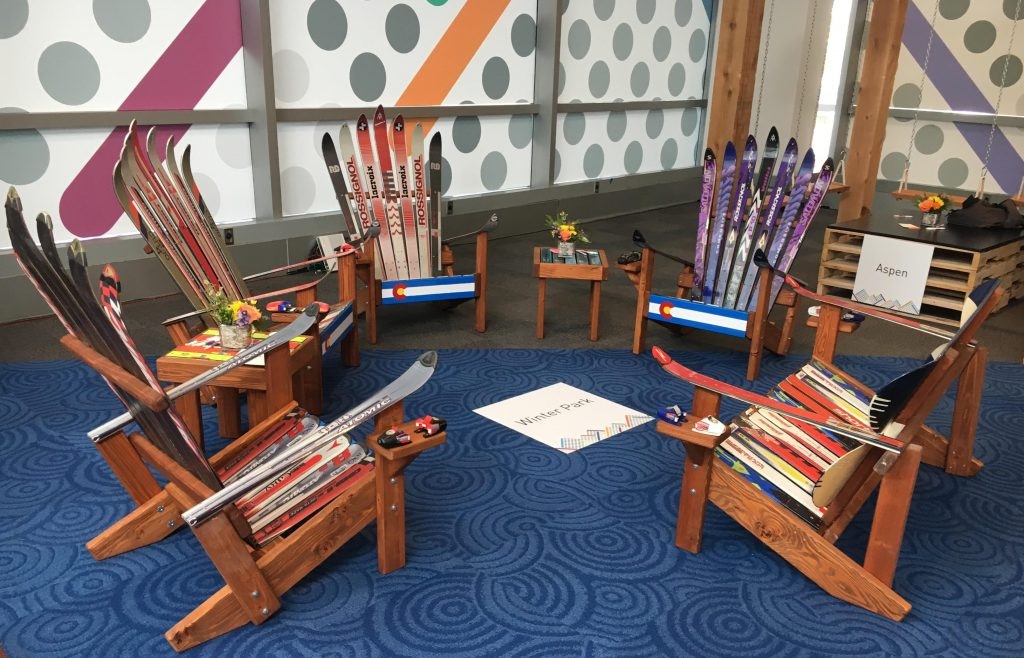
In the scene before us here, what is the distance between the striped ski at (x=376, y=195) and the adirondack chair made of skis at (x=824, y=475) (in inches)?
92.2

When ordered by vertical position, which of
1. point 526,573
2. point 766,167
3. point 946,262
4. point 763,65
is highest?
point 763,65

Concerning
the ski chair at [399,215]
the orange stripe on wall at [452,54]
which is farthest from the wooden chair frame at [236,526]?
the orange stripe on wall at [452,54]

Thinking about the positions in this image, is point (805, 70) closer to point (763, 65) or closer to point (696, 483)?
point (763, 65)

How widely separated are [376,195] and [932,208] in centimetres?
343

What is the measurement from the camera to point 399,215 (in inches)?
171

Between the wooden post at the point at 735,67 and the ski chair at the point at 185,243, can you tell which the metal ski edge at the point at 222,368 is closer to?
the ski chair at the point at 185,243

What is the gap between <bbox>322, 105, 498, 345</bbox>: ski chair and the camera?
4.16 metres

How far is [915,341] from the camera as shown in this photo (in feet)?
14.6

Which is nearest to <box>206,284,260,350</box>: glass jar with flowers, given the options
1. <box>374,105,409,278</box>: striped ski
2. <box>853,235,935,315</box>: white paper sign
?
<box>374,105,409,278</box>: striped ski

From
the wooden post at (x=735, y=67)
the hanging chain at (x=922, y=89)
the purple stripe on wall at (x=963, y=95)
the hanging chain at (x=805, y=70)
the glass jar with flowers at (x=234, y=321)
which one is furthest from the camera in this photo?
the hanging chain at (x=805, y=70)

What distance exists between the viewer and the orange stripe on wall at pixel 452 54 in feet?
19.4

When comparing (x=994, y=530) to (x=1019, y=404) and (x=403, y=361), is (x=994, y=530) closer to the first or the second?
(x=1019, y=404)

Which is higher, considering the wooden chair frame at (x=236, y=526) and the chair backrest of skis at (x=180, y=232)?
the chair backrest of skis at (x=180, y=232)

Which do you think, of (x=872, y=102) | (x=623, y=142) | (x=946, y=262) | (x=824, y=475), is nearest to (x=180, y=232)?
(x=824, y=475)
